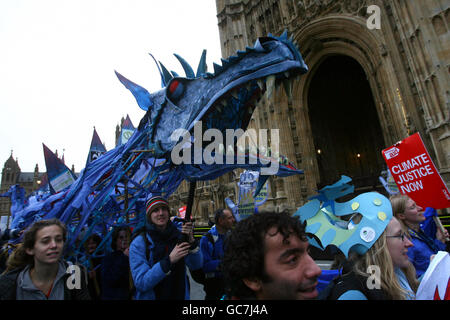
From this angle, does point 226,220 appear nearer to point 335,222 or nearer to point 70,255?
point 335,222

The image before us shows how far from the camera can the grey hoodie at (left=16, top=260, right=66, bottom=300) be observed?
4.88 ft

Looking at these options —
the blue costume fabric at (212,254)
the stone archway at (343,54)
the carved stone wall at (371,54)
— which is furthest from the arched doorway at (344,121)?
the blue costume fabric at (212,254)

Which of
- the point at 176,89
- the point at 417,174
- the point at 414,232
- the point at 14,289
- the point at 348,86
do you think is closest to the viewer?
the point at 14,289

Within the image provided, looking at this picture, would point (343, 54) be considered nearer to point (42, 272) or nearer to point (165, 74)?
point (165, 74)

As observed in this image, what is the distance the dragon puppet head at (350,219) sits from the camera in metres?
1.43

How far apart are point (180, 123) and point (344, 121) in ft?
59.0

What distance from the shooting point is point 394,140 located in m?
9.32

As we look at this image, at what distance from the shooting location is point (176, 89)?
263 cm

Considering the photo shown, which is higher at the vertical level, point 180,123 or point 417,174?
point 180,123

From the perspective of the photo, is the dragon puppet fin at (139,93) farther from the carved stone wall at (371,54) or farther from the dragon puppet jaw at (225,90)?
the carved stone wall at (371,54)

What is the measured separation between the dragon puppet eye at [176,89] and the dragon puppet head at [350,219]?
1.78 metres

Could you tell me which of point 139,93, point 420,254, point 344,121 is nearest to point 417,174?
point 420,254
